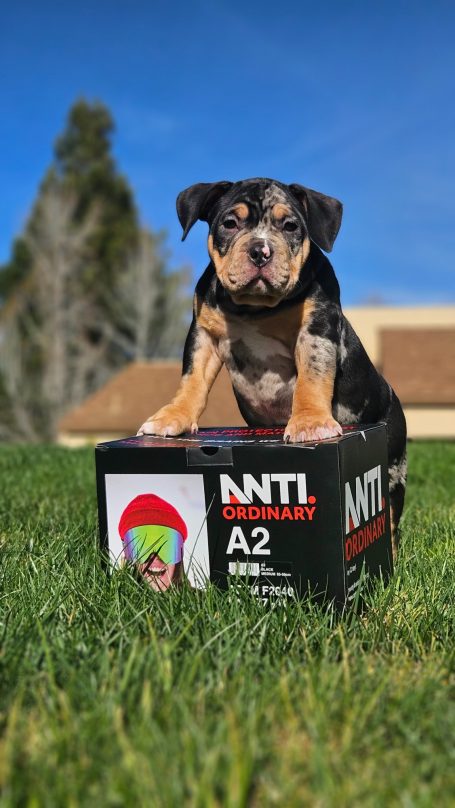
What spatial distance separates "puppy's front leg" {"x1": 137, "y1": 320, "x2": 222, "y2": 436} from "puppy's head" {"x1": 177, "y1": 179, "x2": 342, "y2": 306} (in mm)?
408

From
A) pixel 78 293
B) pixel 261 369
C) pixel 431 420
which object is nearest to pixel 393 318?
pixel 431 420

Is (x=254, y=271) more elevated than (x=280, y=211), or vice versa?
(x=280, y=211)

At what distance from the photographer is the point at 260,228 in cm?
366

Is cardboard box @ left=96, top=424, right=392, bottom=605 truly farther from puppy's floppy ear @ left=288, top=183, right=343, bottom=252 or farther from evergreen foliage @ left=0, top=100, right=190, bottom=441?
evergreen foliage @ left=0, top=100, right=190, bottom=441

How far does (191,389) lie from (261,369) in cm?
39

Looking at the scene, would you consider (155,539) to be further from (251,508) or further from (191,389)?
(191,389)

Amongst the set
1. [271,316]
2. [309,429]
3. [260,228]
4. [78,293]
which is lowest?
[309,429]

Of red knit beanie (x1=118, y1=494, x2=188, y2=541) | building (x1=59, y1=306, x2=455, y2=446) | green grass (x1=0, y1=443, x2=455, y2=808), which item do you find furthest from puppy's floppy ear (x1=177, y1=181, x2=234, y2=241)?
building (x1=59, y1=306, x2=455, y2=446)

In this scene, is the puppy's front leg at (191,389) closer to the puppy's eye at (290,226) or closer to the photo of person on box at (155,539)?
the photo of person on box at (155,539)

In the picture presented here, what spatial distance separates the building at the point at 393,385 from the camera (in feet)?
100

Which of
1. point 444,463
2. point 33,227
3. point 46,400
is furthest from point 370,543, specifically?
point 33,227

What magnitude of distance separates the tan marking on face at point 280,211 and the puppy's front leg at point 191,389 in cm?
69

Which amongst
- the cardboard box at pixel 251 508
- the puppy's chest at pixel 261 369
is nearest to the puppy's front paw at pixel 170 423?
the cardboard box at pixel 251 508

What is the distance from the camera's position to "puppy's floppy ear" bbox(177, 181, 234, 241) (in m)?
3.83
